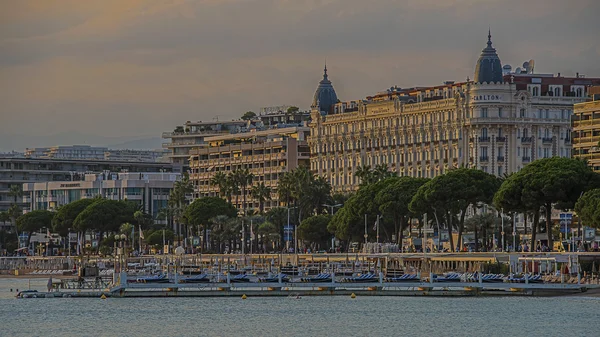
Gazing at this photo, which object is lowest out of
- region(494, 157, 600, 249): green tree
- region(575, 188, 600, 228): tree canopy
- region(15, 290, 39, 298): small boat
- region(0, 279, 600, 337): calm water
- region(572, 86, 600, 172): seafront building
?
region(0, 279, 600, 337): calm water

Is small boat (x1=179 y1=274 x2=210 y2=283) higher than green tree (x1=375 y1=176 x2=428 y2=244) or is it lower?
lower

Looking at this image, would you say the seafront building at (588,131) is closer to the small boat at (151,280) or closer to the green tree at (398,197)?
the green tree at (398,197)

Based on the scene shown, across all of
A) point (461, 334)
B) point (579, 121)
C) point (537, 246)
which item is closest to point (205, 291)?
point (461, 334)

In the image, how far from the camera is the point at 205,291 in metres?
134

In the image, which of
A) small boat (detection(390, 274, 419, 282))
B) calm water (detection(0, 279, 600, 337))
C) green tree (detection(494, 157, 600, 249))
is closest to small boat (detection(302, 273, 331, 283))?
calm water (detection(0, 279, 600, 337))

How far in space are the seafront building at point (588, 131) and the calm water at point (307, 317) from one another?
188ft

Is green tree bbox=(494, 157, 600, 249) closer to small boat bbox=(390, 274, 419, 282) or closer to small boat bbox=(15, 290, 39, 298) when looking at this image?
small boat bbox=(390, 274, 419, 282)

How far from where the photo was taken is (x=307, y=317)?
382ft

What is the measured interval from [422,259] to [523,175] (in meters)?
25.0

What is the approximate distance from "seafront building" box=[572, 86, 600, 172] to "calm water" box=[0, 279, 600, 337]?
5723cm

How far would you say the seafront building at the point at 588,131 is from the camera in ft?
605

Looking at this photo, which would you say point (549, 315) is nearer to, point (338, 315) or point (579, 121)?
point (338, 315)

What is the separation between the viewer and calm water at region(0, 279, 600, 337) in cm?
10581

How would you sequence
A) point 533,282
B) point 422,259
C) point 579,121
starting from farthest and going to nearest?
point 579,121
point 422,259
point 533,282
